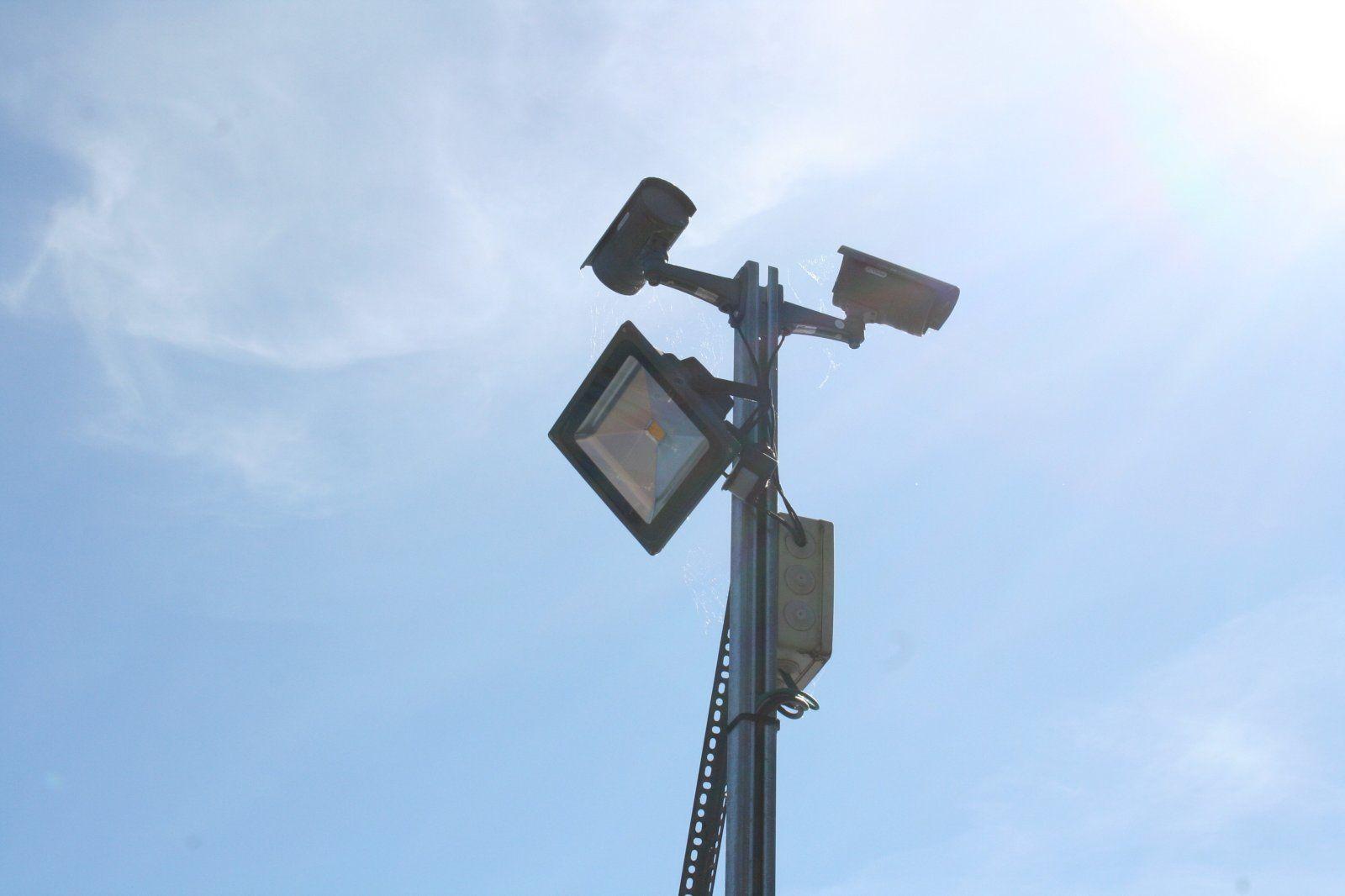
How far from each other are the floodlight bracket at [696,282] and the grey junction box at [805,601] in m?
0.78

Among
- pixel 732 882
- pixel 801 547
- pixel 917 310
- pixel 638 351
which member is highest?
pixel 917 310

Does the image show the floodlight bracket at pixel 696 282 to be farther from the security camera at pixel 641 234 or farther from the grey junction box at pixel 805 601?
the grey junction box at pixel 805 601

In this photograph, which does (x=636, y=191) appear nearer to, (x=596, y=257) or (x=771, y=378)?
(x=596, y=257)

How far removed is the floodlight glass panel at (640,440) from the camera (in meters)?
3.76

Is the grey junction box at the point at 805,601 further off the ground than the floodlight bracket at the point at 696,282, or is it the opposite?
the floodlight bracket at the point at 696,282

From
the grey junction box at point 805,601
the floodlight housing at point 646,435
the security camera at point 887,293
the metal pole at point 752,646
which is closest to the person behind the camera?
the metal pole at point 752,646

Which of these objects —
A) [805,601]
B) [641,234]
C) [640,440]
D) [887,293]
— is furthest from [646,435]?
[887,293]

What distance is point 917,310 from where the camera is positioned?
4.36 meters

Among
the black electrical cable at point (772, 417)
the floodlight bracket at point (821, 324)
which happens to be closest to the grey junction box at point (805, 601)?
the black electrical cable at point (772, 417)

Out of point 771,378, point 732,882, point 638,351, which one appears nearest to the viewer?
point 732,882

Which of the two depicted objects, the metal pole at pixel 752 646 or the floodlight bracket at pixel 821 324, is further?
the floodlight bracket at pixel 821 324

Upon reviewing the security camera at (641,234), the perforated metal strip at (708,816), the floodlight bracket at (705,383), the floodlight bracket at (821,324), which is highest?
the security camera at (641,234)

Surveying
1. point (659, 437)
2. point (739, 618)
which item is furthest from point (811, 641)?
point (659, 437)

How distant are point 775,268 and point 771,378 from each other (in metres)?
0.44
